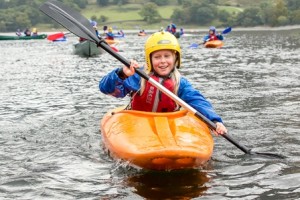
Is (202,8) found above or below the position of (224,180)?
above

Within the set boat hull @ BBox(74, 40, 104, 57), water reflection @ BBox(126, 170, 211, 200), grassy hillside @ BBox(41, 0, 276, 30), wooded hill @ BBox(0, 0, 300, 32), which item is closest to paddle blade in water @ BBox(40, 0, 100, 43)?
water reflection @ BBox(126, 170, 211, 200)

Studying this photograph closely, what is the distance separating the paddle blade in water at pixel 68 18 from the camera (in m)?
6.87

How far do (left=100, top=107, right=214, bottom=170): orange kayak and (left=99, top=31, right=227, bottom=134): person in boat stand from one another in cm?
28

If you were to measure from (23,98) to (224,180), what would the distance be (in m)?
7.63

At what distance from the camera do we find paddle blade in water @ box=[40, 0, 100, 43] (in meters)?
6.87

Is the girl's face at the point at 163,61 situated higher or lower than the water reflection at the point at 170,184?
higher

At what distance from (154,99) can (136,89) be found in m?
0.29

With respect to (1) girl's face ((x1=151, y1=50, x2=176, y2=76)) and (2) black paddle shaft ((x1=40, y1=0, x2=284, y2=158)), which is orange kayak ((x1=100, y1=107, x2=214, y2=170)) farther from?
(1) girl's face ((x1=151, y1=50, x2=176, y2=76))

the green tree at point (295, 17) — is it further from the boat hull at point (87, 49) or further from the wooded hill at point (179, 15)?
the boat hull at point (87, 49)

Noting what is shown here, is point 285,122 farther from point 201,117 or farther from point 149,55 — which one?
point 149,55

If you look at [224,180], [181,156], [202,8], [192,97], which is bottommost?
[224,180]

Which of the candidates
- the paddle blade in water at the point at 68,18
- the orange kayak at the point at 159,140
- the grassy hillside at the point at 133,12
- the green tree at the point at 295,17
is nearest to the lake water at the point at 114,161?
the orange kayak at the point at 159,140

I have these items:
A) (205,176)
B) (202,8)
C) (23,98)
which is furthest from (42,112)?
(202,8)

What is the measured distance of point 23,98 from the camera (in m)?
11.7
